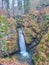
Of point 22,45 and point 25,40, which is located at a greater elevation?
point 25,40

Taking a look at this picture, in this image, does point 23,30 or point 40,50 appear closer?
point 40,50

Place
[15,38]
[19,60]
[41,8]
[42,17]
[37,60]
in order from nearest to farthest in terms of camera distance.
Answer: [37,60]
[19,60]
[15,38]
[42,17]
[41,8]

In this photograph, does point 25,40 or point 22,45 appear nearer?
point 22,45

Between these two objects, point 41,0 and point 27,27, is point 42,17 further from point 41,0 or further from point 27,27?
point 41,0

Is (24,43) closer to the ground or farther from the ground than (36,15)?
closer to the ground

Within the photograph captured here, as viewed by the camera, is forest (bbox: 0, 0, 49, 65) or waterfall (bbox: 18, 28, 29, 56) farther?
waterfall (bbox: 18, 28, 29, 56)

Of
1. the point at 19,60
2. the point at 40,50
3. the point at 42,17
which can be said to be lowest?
the point at 19,60

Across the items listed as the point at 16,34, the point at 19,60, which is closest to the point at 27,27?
the point at 16,34

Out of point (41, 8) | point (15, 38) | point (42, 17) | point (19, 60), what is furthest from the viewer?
point (41, 8)

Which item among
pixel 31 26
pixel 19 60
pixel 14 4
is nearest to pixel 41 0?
pixel 14 4

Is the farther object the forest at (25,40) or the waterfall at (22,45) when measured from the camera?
the waterfall at (22,45)
